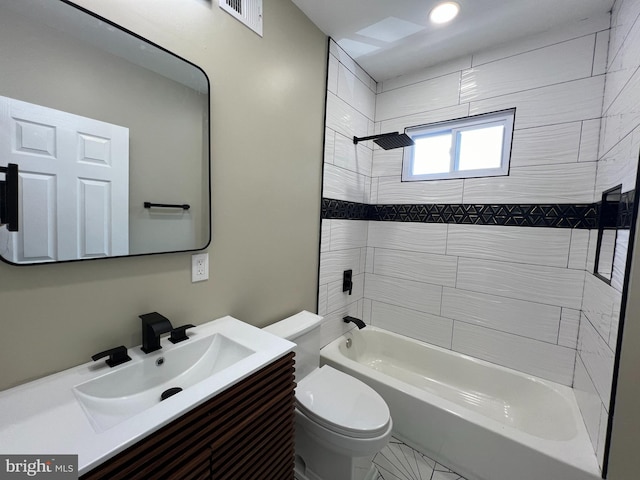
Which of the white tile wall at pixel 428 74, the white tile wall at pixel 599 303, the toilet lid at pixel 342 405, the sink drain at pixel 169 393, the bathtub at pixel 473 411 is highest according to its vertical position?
the white tile wall at pixel 428 74

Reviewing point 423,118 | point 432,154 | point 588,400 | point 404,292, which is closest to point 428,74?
point 423,118

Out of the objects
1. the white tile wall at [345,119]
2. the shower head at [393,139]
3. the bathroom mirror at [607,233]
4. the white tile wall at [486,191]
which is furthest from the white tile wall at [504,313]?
the white tile wall at [345,119]

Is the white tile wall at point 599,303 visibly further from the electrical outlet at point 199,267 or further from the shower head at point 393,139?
the electrical outlet at point 199,267

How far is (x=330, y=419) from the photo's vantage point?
1226mm

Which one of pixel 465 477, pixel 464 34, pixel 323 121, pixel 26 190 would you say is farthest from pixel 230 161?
pixel 465 477

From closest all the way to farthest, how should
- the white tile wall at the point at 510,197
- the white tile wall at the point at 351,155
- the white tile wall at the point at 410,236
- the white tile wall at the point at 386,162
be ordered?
the white tile wall at the point at 510,197, the white tile wall at the point at 351,155, the white tile wall at the point at 410,236, the white tile wall at the point at 386,162

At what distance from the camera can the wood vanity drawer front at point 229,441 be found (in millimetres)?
633

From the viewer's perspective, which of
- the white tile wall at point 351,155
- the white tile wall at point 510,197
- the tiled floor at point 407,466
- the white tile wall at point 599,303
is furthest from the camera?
the white tile wall at point 351,155

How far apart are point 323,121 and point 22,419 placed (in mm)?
1943

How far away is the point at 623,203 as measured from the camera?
45.5 inches

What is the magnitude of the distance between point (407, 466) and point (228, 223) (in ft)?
Answer: 5.73

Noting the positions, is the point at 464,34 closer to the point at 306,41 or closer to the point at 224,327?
the point at 306,41

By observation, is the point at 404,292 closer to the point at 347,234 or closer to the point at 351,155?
the point at 347,234

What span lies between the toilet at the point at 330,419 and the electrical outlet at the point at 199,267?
1.61ft
